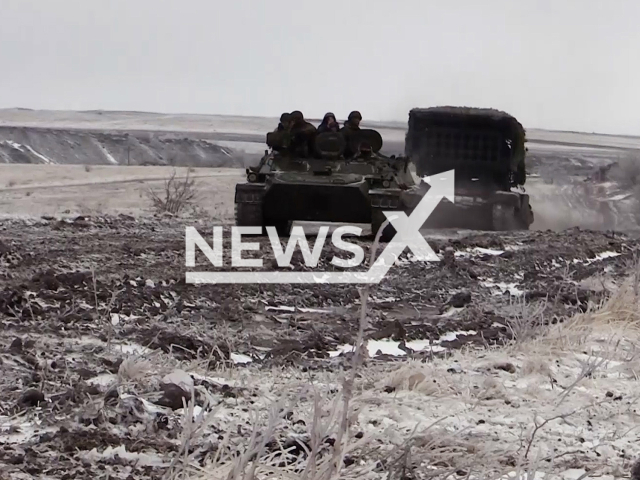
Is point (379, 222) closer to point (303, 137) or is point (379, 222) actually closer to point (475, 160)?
point (303, 137)

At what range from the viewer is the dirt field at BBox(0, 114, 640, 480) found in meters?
2.99

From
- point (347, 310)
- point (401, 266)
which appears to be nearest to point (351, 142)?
point (401, 266)

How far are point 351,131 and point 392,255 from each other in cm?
323

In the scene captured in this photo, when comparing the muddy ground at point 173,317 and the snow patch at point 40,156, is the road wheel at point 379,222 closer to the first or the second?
the muddy ground at point 173,317

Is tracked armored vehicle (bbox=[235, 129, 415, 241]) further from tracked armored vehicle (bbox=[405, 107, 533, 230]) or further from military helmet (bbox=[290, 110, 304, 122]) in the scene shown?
tracked armored vehicle (bbox=[405, 107, 533, 230])

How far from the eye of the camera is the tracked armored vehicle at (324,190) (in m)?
11.5

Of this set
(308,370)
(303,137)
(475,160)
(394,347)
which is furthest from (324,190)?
(308,370)

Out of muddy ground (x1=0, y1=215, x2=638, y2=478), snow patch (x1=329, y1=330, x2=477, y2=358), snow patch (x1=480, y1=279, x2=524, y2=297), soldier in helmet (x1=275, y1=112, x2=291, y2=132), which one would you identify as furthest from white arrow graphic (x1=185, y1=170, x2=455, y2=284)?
soldier in helmet (x1=275, y1=112, x2=291, y2=132)

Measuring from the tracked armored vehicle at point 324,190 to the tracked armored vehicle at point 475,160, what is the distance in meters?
3.07

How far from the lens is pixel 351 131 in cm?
1289

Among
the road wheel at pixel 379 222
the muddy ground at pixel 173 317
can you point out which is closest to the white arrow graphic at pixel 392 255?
the road wheel at pixel 379 222

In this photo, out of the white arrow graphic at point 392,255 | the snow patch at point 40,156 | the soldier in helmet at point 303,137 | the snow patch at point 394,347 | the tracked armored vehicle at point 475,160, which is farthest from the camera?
the snow patch at point 40,156

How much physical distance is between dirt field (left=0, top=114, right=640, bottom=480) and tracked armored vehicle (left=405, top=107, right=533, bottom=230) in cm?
488

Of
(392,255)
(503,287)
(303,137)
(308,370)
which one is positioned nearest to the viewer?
(308,370)
